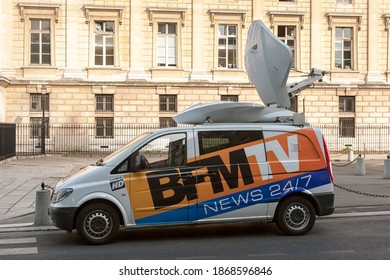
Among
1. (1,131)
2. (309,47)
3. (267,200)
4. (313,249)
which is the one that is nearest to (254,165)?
(267,200)

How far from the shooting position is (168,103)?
1490 inches

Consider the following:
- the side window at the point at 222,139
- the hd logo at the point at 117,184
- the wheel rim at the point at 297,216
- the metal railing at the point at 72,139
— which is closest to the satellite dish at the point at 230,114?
the side window at the point at 222,139

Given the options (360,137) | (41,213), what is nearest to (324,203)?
(41,213)

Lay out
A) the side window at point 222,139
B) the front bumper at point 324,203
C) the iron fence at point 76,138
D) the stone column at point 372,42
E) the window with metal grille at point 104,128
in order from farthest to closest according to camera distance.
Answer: the stone column at point 372,42 → the window with metal grille at point 104,128 → the iron fence at point 76,138 → the front bumper at point 324,203 → the side window at point 222,139

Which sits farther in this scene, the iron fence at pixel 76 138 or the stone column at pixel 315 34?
the stone column at pixel 315 34

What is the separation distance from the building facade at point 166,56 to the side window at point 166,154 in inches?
1024

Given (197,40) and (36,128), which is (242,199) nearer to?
(36,128)

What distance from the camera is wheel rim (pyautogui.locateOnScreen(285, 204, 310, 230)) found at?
32.3ft

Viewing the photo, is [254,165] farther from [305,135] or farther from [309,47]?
[309,47]

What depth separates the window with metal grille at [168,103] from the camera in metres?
37.8

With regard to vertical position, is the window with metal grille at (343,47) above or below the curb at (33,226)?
above

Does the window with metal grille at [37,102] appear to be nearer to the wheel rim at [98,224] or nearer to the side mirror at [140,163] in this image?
the side mirror at [140,163]

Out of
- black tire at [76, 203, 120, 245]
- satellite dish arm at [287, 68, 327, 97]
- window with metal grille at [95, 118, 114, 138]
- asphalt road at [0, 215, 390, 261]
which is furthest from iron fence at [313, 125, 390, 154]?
black tire at [76, 203, 120, 245]

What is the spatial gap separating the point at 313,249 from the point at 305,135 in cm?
219
